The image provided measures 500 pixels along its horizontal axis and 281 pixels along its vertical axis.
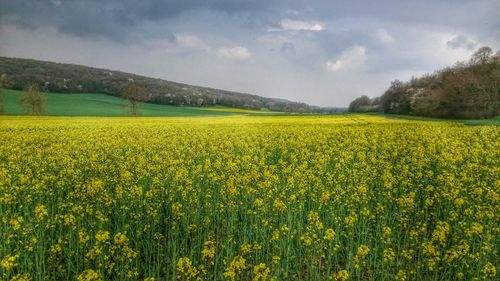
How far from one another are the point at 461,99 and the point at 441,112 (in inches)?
221

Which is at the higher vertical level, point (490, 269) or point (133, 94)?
point (133, 94)

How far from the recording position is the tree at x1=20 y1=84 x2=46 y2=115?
40097 millimetres

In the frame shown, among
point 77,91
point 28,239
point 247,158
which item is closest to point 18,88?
point 77,91

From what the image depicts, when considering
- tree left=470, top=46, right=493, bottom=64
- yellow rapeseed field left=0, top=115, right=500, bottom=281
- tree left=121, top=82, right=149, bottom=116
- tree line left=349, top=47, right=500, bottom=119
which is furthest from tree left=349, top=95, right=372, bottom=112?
yellow rapeseed field left=0, top=115, right=500, bottom=281

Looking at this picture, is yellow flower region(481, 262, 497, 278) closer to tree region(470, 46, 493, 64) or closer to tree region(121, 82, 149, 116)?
tree region(470, 46, 493, 64)

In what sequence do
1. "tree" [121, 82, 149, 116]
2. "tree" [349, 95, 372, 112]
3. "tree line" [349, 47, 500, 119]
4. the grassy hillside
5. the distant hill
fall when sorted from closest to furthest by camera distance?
the distant hill → "tree line" [349, 47, 500, 119] → the grassy hillside → "tree" [121, 82, 149, 116] → "tree" [349, 95, 372, 112]

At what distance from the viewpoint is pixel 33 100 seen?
140 ft

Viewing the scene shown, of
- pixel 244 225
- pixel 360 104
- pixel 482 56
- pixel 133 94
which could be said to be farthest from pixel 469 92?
pixel 360 104

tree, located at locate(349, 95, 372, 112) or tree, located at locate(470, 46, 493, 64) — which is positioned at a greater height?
tree, located at locate(470, 46, 493, 64)

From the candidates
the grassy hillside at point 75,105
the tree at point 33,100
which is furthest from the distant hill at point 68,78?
the grassy hillside at point 75,105

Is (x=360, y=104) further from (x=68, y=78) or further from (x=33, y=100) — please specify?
(x=33, y=100)

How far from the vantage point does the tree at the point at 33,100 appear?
40097 mm

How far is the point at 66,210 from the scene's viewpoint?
29.7ft

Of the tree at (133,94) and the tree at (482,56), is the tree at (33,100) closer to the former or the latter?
the tree at (133,94)
